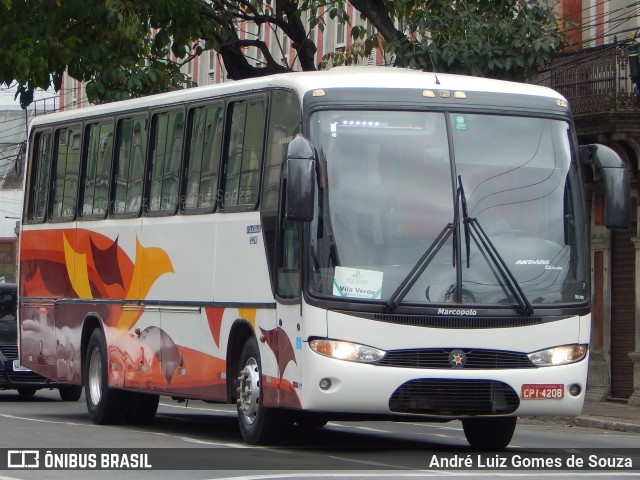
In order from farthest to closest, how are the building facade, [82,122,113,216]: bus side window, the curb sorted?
the building facade → the curb → [82,122,113,216]: bus side window

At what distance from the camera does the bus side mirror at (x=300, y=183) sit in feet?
45.9

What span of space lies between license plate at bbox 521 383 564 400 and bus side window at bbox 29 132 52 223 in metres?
8.60

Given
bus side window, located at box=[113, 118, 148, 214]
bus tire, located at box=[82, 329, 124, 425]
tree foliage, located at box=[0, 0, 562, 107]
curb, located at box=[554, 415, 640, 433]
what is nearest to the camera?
bus side window, located at box=[113, 118, 148, 214]

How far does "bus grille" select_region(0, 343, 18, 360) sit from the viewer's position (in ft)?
85.2

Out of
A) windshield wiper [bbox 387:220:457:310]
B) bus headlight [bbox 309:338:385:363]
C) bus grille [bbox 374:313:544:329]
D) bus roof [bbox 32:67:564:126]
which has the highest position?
bus roof [bbox 32:67:564:126]

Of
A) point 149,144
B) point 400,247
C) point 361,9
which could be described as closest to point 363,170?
point 400,247

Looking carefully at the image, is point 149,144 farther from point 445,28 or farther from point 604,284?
point 604,284

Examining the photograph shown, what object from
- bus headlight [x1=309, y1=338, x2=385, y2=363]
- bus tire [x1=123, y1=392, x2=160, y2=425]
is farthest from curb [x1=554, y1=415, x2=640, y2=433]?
bus headlight [x1=309, y1=338, x2=385, y2=363]

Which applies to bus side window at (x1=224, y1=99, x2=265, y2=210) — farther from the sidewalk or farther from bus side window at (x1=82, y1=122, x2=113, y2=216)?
the sidewalk

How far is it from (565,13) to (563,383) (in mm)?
16450

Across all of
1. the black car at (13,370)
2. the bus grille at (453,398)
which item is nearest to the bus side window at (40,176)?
the black car at (13,370)

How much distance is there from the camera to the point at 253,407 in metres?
15.5

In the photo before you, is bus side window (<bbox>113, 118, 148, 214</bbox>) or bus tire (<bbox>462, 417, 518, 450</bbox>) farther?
bus side window (<bbox>113, 118, 148, 214</bbox>)

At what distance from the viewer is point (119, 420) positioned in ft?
63.9
